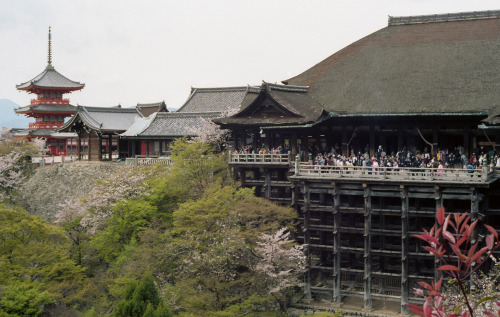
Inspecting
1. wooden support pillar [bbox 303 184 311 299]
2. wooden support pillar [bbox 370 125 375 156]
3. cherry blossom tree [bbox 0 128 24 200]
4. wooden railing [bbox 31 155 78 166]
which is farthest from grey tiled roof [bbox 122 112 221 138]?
wooden support pillar [bbox 370 125 375 156]

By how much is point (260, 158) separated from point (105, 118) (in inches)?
1051

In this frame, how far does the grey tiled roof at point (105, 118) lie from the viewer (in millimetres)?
56812

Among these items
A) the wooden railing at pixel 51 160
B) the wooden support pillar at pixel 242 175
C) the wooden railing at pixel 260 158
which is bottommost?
the wooden support pillar at pixel 242 175

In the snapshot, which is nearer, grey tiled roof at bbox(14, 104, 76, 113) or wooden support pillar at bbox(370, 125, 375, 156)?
wooden support pillar at bbox(370, 125, 375, 156)

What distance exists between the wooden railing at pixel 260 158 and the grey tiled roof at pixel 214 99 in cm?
1544

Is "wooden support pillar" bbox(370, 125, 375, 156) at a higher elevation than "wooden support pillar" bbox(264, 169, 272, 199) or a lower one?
higher

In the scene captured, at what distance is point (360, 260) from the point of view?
37.2 m

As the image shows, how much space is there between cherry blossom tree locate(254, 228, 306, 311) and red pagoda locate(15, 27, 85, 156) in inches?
1638

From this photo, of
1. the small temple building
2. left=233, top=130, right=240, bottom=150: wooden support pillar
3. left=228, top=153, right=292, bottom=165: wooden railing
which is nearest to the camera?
left=228, top=153, right=292, bottom=165: wooden railing

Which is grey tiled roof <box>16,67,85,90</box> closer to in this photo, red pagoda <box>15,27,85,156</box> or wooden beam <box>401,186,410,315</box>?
red pagoda <box>15,27,85,156</box>

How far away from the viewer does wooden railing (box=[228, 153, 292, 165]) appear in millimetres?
37684

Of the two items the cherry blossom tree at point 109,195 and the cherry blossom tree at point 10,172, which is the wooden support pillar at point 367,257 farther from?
the cherry blossom tree at point 10,172

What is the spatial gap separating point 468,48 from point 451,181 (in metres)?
12.5

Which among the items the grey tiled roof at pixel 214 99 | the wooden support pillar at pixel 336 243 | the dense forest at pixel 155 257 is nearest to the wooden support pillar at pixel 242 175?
the dense forest at pixel 155 257
